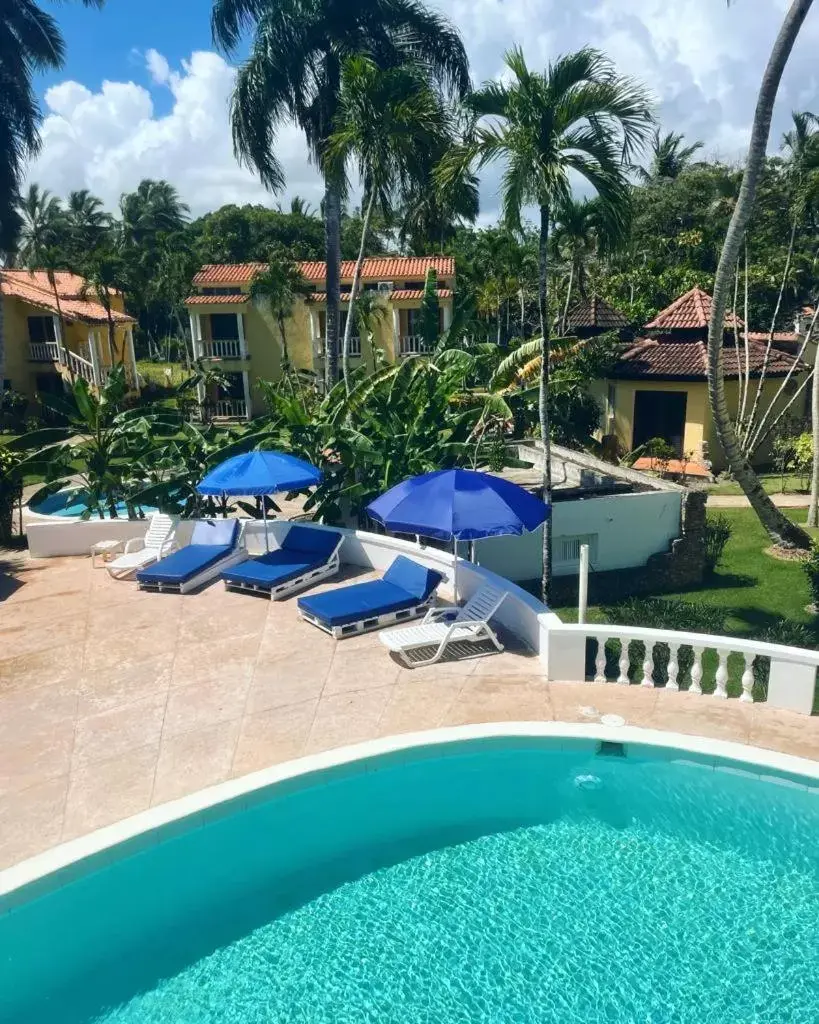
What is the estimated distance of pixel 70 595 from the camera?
14.3 m

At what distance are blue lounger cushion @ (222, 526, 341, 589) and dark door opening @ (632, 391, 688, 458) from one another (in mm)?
18508

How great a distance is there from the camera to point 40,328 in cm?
4547

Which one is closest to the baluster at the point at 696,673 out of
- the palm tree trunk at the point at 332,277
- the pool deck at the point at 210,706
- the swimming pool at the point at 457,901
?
the pool deck at the point at 210,706

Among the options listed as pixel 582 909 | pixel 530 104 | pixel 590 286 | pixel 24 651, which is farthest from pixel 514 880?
pixel 590 286

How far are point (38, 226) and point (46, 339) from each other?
9448mm

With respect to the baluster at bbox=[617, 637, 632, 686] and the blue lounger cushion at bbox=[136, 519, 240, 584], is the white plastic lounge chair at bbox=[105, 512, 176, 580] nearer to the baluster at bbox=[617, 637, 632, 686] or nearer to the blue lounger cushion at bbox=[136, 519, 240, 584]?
the blue lounger cushion at bbox=[136, 519, 240, 584]

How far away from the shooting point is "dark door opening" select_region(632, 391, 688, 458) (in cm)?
2934

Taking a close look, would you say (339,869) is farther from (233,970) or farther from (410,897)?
(233,970)

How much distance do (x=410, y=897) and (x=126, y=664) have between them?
5.77m

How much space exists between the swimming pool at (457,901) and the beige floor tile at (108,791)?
0.50 metres

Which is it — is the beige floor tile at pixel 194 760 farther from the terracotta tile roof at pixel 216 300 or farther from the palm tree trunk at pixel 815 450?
the terracotta tile roof at pixel 216 300

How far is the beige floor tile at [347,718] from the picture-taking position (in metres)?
9.12

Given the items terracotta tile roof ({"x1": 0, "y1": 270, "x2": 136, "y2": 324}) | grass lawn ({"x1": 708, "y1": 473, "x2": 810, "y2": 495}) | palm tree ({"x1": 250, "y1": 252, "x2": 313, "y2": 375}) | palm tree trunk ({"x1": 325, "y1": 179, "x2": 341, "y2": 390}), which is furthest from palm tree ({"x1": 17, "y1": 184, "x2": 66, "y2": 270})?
grass lawn ({"x1": 708, "y1": 473, "x2": 810, "y2": 495})

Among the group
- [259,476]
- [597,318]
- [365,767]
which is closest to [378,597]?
[259,476]
